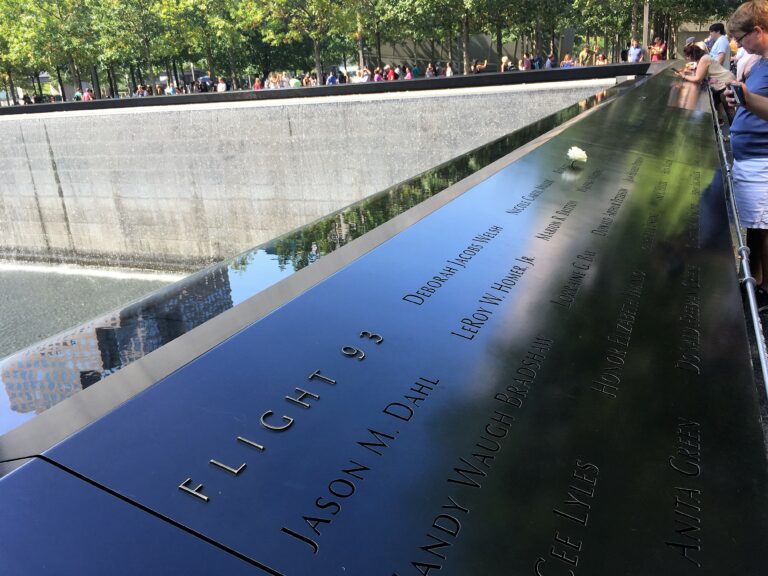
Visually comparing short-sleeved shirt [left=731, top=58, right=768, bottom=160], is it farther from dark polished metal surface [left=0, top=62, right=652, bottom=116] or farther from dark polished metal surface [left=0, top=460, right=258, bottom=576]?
dark polished metal surface [left=0, top=62, right=652, bottom=116]

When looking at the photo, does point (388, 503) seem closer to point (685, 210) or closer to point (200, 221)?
point (685, 210)

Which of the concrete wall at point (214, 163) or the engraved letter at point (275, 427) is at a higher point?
the engraved letter at point (275, 427)

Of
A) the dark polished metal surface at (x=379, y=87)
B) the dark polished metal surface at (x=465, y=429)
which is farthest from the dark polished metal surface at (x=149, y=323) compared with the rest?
the dark polished metal surface at (x=379, y=87)

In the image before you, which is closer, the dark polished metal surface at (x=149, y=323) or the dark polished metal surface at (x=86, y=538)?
the dark polished metal surface at (x=86, y=538)

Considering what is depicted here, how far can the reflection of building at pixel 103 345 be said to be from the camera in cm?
156

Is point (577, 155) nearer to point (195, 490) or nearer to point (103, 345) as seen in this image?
point (103, 345)

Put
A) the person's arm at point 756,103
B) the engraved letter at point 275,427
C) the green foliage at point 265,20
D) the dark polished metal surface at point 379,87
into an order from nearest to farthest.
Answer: the engraved letter at point 275,427 → the person's arm at point 756,103 → the dark polished metal surface at point 379,87 → the green foliage at point 265,20

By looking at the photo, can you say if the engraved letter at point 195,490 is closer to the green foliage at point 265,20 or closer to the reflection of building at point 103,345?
the reflection of building at point 103,345

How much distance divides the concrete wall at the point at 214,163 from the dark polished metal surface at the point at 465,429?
361 inches

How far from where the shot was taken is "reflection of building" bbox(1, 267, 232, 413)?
1.56 metres

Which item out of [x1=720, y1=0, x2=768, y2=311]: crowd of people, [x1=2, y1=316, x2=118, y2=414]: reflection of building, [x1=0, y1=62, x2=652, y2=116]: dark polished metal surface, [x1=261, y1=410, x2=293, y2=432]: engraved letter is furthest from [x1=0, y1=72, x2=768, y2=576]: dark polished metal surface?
[x1=0, y1=62, x2=652, y2=116]: dark polished metal surface

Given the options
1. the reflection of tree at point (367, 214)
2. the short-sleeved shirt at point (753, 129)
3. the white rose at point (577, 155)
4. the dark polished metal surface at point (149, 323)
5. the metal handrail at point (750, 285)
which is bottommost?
the metal handrail at point (750, 285)

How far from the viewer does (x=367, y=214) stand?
330 cm

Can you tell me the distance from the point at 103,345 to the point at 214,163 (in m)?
12.8
